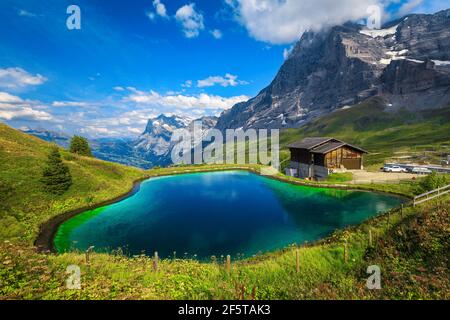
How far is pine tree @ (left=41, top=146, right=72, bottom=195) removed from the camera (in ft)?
117

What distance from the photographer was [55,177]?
3606cm

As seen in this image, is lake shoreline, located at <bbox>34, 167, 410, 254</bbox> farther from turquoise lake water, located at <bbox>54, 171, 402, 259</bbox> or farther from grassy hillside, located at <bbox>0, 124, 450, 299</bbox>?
grassy hillside, located at <bbox>0, 124, 450, 299</bbox>

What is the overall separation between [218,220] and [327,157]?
35.2 m

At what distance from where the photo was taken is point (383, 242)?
1619cm

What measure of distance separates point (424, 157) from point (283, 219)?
67475mm

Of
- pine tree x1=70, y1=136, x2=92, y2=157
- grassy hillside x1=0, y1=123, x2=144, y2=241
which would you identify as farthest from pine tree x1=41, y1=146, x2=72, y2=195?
pine tree x1=70, y1=136, x2=92, y2=157

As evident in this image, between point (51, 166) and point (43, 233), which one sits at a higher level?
point (51, 166)

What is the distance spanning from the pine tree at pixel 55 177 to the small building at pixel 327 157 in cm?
4913

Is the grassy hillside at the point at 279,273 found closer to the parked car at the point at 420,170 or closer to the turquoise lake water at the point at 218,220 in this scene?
the turquoise lake water at the point at 218,220

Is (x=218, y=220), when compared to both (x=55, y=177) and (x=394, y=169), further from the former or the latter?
(x=394, y=169)

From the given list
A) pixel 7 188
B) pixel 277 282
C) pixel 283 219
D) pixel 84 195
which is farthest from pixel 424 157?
pixel 7 188

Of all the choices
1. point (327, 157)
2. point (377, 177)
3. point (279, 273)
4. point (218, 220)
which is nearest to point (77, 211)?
point (218, 220)
